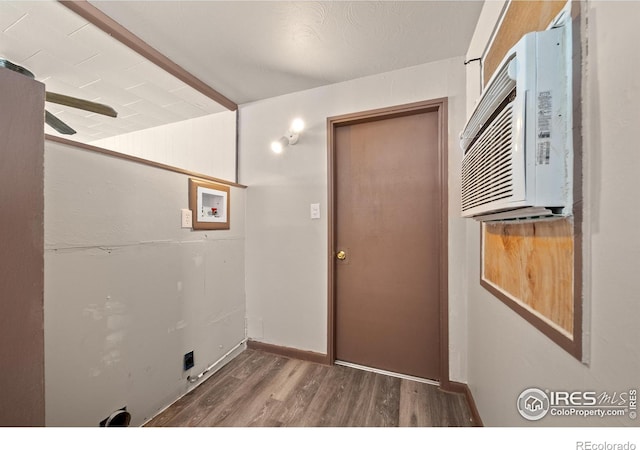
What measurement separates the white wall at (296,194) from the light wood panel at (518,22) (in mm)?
494

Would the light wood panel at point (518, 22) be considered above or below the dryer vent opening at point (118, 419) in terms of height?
above

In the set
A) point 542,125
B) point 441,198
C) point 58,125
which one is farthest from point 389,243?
point 58,125

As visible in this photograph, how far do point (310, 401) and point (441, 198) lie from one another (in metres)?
1.59

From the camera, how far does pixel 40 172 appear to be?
2.09 feet

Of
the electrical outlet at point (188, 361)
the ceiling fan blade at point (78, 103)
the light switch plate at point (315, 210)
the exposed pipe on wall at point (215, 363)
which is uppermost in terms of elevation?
the ceiling fan blade at point (78, 103)

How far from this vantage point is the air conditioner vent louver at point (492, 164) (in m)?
0.67

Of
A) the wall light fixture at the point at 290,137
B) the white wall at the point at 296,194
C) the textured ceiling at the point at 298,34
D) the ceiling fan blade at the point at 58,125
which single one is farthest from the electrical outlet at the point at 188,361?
the textured ceiling at the point at 298,34

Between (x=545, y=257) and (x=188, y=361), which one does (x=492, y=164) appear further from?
(x=188, y=361)

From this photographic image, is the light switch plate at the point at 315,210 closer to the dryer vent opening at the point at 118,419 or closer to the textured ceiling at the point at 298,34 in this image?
the textured ceiling at the point at 298,34

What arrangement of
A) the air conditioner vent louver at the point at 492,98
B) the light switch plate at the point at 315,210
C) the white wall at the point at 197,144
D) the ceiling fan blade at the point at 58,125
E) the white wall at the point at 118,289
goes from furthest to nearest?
the white wall at the point at 197,144 → the light switch plate at the point at 315,210 → the ceiling fan blade at the point at 58,125 → the white wall at the point at 118,289 → the air conditioner vent louver at the point at 492,98

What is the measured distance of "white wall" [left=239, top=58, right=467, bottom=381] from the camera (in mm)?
1737

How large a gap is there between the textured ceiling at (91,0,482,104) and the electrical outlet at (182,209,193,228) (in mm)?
1092
